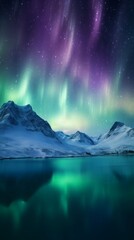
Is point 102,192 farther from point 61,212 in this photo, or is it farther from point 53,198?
point 61,212

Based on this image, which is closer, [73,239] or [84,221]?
[73,239]

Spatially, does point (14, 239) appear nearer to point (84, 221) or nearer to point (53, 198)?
point (84, 221)

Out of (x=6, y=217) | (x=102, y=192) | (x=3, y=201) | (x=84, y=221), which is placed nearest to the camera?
(x=84, y=221)

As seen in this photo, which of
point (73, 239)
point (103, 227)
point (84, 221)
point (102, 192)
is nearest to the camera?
point (73, 239)

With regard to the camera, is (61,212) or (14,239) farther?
(61,212)

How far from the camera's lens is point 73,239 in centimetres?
1538

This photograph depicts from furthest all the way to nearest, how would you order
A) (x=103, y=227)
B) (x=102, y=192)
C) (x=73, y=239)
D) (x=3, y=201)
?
(x=102, y=192) → (x=3, y=201) → (x=103, y=227) → (x=73, y=239)

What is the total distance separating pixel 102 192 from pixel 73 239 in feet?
61.3

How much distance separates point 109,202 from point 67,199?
583cm

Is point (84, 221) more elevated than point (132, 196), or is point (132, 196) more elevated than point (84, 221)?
point (132, 196)

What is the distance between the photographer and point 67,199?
29891 millimetres

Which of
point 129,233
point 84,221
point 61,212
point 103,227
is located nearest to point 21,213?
point 61,212

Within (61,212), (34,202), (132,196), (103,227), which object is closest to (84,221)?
(103,227)

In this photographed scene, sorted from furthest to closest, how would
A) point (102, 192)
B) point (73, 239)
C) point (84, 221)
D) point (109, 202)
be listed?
point (102, 192)
point (109, 202)
point (84, 221)
point (73, 239)
